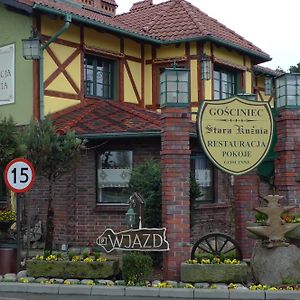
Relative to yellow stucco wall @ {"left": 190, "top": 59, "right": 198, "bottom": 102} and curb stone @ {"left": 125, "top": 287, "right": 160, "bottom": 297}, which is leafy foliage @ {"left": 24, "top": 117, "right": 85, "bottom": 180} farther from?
yellow stucco wall @ {"left": 190, "top": 59, "right": 198, "bottom": 102}

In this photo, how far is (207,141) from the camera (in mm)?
10195

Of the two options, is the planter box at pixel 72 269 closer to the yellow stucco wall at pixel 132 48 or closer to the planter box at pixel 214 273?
the planter box at pixel 214 273

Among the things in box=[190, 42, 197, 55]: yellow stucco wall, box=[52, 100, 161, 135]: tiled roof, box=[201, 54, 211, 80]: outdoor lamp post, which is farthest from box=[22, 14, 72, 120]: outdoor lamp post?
box=[201, 54, 211, 80]: outdoor lamp post

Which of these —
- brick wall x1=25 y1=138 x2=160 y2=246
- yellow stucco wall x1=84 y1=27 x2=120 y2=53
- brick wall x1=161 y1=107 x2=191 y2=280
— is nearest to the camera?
brick wall x1=161 y1=107 x2=191 y2=280

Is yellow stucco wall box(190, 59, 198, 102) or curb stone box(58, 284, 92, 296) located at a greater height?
yellow stucco wall box(190, 59, 198, 102)

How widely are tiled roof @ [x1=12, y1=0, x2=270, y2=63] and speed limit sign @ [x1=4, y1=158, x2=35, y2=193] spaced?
20.6ft

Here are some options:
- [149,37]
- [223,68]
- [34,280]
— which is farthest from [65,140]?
[223,68]

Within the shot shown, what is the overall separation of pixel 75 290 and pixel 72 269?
2.35 ft

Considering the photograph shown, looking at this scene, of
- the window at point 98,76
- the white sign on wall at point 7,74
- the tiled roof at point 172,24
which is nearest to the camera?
the white sign on wall at point 7,74

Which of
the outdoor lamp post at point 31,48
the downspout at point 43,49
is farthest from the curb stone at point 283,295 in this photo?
the outdoor lamp post at point 31,48

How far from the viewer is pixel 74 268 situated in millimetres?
10125

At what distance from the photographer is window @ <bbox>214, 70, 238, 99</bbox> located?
18.9m

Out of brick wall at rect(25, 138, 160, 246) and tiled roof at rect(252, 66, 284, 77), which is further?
tiled roof at rect(252, 66, 284, 77)

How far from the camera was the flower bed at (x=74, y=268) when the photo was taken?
10039 millimetres
